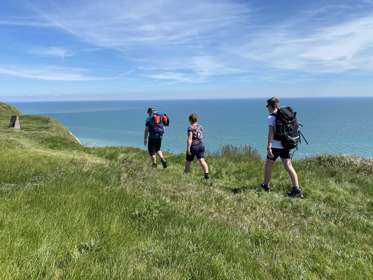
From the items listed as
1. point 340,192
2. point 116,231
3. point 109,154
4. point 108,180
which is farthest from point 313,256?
point 109,154

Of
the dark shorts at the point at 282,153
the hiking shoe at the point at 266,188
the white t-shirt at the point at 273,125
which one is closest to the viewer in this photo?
the white t-shirt at the point at 273,125

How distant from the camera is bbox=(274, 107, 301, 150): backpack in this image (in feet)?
30.3

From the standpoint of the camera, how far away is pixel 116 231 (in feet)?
15.4

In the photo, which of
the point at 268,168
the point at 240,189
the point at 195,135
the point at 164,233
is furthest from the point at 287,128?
the point at 164,233

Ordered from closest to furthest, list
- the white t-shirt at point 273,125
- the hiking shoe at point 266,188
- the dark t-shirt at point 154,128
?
the white t-shirt at point 273,125 → the hiking shoe at point 266,188 → the dark t-shirt at point 154,128

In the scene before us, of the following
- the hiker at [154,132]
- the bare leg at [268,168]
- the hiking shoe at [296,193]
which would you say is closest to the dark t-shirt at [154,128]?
the hiker at [154,132]

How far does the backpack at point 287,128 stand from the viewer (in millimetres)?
9234

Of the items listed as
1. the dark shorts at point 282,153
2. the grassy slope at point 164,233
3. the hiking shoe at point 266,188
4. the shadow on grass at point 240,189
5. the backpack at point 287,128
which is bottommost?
the shadow on grass at point 240,189

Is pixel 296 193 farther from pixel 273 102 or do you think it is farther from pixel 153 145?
pixel 153 145

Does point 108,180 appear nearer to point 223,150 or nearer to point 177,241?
point 177,241

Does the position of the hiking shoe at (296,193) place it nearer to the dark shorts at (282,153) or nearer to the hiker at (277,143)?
the hiker at (277,143)

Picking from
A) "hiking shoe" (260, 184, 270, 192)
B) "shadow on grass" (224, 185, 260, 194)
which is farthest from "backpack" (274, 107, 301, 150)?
"shadow on grass" (224, 185, 260, 194)

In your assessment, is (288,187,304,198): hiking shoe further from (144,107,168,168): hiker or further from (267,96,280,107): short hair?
(144,107,168,168): hiker

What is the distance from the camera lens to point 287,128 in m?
9.24
